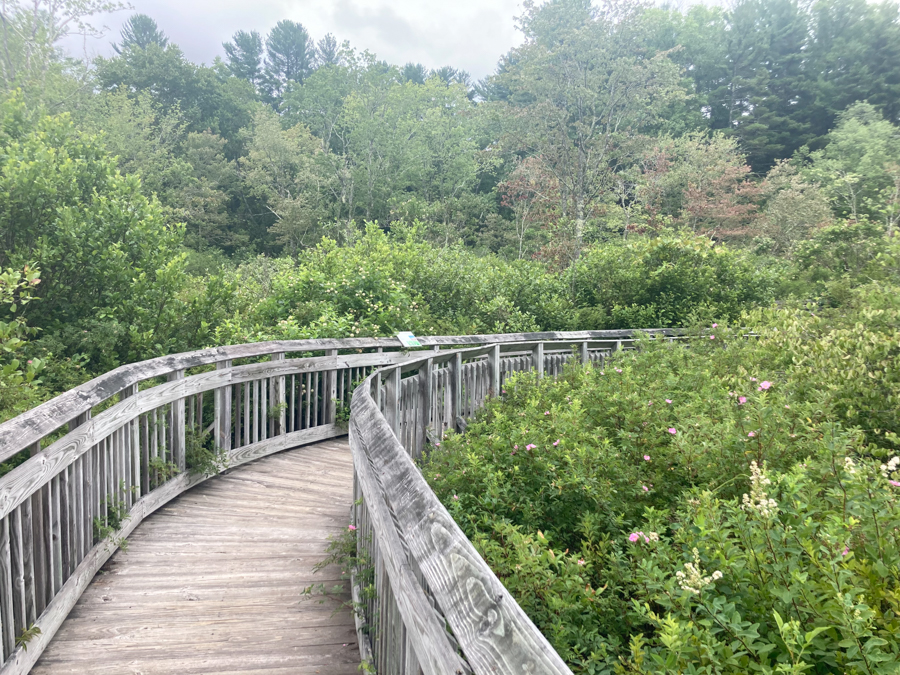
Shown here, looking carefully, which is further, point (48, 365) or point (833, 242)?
point (833, 242)

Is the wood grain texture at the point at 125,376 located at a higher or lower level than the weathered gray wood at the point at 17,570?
higher

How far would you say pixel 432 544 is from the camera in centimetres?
137

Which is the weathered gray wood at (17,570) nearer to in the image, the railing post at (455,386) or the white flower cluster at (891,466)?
the white flower cluster at (891,466)

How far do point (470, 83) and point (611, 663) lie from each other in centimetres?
6922

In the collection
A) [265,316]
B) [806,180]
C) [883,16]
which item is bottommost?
[265,316]

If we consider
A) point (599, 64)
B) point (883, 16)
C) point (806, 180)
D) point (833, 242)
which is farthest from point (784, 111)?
point (833, 242)

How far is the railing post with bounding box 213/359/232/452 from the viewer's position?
17.7 feet

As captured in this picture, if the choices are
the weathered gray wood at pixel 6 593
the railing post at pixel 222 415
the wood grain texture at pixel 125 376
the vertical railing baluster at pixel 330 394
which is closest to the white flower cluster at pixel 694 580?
the wood grain texture at pixel 125 376

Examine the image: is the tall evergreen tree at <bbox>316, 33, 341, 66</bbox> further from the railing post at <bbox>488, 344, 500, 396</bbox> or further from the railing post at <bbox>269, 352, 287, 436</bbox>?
the railing post at <bbox>269, 352, 287, 436</bbox>

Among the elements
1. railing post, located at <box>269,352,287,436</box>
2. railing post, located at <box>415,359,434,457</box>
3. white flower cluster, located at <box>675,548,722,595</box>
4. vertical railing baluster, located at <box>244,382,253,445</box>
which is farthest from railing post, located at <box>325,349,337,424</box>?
white flower cluster, located at <box>675,548,722,595</box>

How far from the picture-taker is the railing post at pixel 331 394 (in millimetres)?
6996

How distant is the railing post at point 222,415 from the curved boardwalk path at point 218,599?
1.89ft

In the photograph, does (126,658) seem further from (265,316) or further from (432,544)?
(265,316)

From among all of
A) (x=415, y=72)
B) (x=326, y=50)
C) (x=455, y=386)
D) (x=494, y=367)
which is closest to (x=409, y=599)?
(x=455, y=386)
